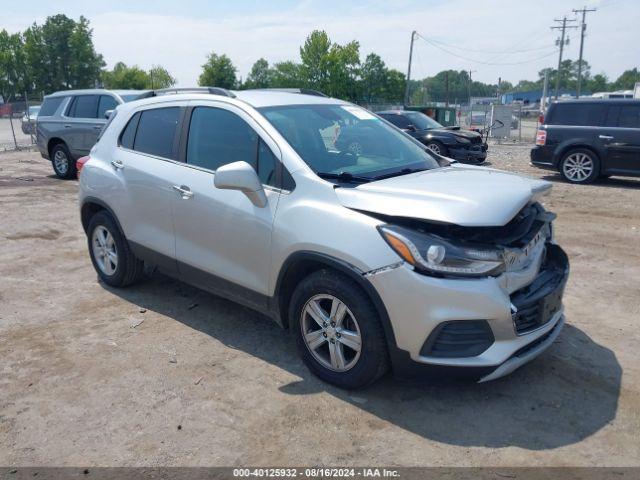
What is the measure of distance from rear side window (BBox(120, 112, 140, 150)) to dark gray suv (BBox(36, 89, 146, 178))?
701cm

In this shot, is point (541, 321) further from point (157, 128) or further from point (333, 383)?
point (157, 128)

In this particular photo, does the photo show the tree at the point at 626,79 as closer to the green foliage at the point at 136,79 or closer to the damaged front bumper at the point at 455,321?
the green foliage at the point at 136,79

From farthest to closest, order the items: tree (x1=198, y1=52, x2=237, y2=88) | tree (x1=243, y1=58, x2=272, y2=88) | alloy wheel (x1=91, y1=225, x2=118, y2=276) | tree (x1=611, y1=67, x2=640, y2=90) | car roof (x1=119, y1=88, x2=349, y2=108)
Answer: tree (x1=611, y1=67, x2=640, y2=90)
tree (x1=243, y1=58, x2=272, y2=88)
tree (x1=198, y1=52, x2=237, y2=88)
alloy wheel (x1=91, y1=225, x2=118, y2=276)
car roof (x1=119, y1=88, x2=349, y2=108)

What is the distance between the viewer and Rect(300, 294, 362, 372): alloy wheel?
346 centimetres

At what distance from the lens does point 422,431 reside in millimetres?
3229

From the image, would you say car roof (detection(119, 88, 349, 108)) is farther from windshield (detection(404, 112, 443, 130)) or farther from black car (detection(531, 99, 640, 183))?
windshield (detection(404, 112, 443, 130))

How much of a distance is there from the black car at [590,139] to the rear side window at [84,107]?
31.5 feet

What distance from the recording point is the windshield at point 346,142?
12.9 feet

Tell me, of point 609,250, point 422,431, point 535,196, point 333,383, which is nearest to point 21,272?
point 333,383

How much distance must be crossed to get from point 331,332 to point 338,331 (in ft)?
0.20

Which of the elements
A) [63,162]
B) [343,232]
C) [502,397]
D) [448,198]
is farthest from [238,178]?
[63,162]

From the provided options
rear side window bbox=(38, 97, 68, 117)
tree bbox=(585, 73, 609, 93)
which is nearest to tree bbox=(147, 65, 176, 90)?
rear side window bbox=(38, 97, 68, 117)

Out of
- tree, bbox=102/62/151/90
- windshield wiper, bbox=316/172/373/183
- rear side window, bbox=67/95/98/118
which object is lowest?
windshield wiper, bbox=316/172/373/183

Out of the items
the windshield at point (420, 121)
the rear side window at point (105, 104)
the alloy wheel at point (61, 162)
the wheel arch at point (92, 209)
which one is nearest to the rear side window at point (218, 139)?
the wheel arch at point (92, 209)
